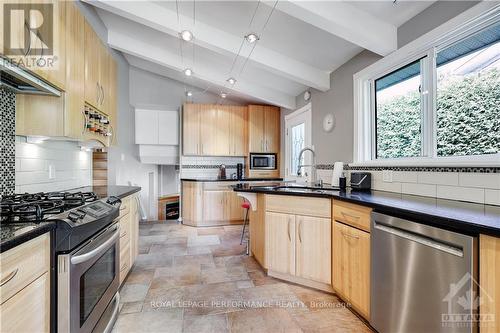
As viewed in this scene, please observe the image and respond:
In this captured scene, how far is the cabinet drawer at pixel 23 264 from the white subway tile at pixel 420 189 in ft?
8.00

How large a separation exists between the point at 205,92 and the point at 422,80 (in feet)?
13.6

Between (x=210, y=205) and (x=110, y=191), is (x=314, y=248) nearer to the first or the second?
(x=110, y=191)

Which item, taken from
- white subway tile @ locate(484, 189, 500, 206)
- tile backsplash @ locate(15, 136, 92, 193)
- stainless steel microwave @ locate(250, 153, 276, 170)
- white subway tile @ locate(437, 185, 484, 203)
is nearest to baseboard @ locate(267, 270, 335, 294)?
white subway tile @ locate(437, 185, 484, 203)

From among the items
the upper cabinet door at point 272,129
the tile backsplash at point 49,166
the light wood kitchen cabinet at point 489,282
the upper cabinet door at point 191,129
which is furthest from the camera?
the upper cabinet door at point 272,129

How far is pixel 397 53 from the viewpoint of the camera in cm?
210

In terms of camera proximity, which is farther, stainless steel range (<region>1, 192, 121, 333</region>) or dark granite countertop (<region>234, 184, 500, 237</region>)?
stainless steel range (<region>1, 192, 121, 333</region>)

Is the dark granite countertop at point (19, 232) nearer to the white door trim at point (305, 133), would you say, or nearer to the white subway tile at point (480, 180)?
the white subway tile at point (480, 180)

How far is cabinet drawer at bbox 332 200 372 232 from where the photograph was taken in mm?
1637

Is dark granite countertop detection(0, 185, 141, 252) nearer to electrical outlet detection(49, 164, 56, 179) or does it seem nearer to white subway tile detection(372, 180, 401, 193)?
electrical outlet detection(49, 164, 56, 179)

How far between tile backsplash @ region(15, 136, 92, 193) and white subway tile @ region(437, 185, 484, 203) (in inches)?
122

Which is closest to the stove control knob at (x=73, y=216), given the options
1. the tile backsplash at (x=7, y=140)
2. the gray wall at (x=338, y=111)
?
the tile backsplash at (x=7, y=140)

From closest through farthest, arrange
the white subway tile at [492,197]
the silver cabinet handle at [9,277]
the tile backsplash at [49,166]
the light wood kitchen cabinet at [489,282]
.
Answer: the silver cabinet handle at [9,277], the light wood kitchen cabinet at [489,282], the white subway tile at [492,197], the tile backsplash at [49,166]

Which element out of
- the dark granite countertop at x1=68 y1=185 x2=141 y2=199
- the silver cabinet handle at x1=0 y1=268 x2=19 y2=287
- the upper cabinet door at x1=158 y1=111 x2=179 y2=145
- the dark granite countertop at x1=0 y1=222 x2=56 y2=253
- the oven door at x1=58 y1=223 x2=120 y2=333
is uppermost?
the upper cabinet door at x1=158 y1=111 x2=179 y2=145

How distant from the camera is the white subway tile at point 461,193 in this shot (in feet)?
4.90
